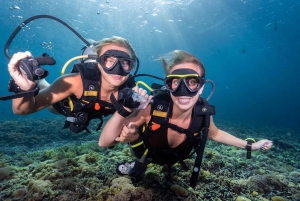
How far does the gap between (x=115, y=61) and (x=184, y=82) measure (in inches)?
70.1

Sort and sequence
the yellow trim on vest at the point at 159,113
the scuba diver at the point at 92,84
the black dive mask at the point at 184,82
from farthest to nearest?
the scuba diver at the point at 92,84
the yellow trim on vest at the point at 159,113
the black dive mask at the point at 184,82

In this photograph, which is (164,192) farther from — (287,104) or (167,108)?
(287,104)

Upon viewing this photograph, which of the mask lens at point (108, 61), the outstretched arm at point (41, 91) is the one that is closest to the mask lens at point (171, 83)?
the mask lens at point (108, 61)

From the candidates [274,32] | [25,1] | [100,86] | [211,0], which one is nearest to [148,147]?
[100,86]

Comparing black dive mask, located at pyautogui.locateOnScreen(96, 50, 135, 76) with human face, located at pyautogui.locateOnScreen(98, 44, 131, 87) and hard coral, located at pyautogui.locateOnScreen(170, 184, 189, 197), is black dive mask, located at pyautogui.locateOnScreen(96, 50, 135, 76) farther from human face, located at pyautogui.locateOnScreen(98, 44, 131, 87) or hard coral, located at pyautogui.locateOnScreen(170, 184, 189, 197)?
hard coral, located at pyautogui.locateOnScreen(170, 184, 189, 197)

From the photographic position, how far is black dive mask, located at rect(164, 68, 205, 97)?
3303 millimetres

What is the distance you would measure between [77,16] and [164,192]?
94.9 feet

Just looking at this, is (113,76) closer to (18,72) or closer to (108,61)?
(108,61)

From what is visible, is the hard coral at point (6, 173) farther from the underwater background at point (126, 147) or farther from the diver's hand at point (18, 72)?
the diver's hand at point (18, 72)

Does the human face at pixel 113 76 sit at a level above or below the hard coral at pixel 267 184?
above

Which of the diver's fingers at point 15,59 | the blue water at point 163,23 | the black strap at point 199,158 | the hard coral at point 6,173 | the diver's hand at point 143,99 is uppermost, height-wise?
the blue water at point 163,23

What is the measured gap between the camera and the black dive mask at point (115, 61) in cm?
414

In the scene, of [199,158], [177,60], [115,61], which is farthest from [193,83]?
[115,61]

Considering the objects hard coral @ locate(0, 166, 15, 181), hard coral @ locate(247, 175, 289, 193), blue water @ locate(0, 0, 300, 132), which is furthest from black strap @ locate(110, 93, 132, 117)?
blue water @ locate(0, 0, 300, 132)
